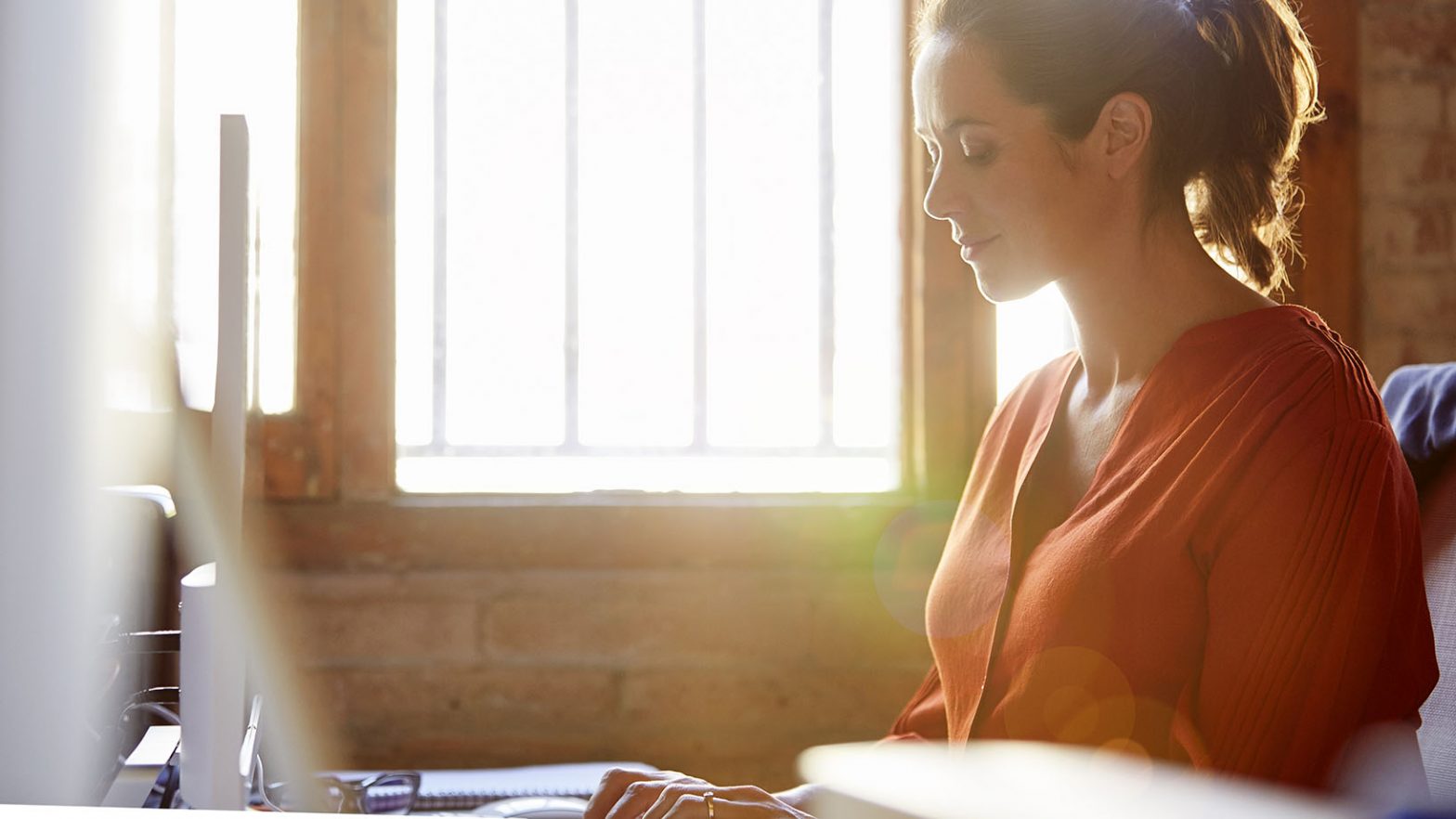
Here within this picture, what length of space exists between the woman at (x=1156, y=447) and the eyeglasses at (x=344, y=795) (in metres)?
0.54

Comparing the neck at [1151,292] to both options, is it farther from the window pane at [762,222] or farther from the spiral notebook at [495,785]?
the window pane at [762,222]

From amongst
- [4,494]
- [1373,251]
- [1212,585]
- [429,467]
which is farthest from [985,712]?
[1373,251]

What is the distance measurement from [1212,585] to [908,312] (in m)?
1.05

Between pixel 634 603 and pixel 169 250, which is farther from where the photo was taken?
pixel 634 603

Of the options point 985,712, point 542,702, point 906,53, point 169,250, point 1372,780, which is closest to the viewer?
point 1372,780

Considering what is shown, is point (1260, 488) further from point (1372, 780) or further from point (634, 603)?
point (634, 603)

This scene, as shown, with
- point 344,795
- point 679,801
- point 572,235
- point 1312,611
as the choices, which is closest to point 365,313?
point 572,235

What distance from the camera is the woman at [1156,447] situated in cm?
79

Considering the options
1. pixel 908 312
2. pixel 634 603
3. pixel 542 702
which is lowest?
pixel 542 702

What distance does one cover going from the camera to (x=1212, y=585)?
2.73ft

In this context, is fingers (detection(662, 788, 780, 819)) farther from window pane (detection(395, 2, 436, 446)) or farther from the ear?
window pane (detection(395, 2, 436, 446))

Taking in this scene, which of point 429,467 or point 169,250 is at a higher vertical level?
point 169,250

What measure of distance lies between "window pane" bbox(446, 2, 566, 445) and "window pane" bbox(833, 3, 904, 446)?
19.1 inches

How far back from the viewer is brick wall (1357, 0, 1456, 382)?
180cm
